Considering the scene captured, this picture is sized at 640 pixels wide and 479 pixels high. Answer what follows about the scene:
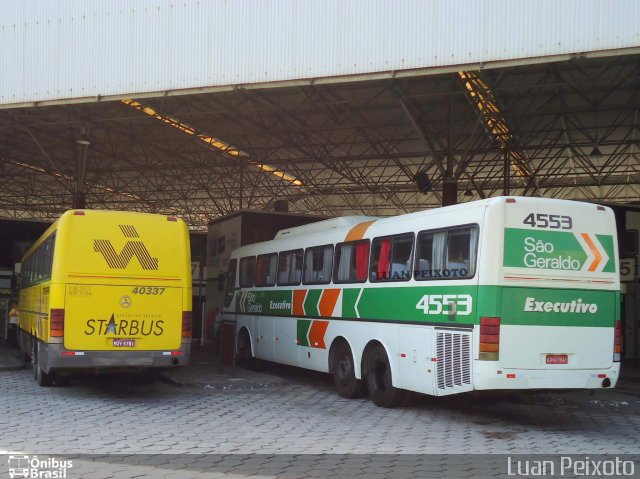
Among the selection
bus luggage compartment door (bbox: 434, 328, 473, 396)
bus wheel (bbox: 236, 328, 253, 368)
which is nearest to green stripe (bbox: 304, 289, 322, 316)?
bus wheel (bbox: 236, 328, 253, 368)

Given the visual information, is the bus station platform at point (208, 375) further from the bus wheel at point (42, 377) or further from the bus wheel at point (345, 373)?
the bus wheel at point (42, 377)

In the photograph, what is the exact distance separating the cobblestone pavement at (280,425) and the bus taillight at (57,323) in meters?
1.01

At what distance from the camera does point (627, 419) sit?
1084 cm

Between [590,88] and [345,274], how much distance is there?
34.5ft

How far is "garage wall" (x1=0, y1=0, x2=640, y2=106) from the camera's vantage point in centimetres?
1247

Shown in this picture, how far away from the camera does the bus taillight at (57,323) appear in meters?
11.1

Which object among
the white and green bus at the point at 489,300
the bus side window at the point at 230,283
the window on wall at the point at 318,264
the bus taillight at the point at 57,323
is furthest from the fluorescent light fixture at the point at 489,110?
the bus taillight at the point at 57,323

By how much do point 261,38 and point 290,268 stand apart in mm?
4477

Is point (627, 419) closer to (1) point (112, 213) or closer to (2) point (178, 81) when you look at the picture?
(1) point (112, 213)

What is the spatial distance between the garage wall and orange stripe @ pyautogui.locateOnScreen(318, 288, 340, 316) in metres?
4.00

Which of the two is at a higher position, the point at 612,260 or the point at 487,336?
the point at 612,260

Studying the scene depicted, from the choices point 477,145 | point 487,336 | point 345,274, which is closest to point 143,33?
point 345,274

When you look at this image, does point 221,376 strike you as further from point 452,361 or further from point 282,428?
point 452,361

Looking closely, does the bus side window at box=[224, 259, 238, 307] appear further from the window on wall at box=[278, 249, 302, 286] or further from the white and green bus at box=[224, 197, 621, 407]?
the white and green bus at box=[224, 197, 621, 407]
